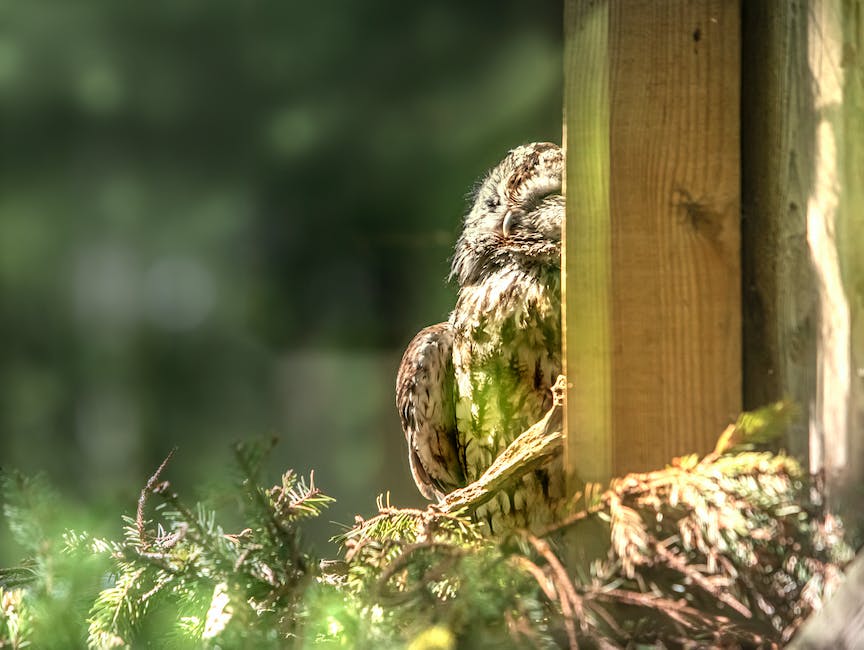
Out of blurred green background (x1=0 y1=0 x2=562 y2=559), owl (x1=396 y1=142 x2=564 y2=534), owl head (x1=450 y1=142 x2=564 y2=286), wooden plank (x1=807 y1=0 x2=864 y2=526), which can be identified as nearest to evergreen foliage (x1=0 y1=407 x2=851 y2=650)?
wooden plank (x1=807 y1=0 x2=864 y2=526)

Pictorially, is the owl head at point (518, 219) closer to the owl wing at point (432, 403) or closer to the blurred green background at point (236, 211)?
the owl wing at point (432, 403)

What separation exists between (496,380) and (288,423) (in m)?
1.38

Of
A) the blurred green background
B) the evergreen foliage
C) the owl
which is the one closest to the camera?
the evergreen foliage

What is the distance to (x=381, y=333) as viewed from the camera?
126 inches

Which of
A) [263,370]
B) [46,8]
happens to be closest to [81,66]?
[46,8]

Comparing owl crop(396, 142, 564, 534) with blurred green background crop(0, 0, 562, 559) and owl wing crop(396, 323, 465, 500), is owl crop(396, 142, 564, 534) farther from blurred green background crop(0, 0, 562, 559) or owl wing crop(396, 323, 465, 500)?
blurred green background crop(0, 0, 562, 559)

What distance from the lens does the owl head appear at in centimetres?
209

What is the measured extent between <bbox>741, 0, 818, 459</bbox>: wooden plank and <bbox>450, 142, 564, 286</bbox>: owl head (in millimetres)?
864

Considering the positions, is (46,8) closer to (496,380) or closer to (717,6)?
(496,380)

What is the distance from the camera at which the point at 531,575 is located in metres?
0.99

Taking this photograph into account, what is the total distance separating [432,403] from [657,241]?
1.09 m

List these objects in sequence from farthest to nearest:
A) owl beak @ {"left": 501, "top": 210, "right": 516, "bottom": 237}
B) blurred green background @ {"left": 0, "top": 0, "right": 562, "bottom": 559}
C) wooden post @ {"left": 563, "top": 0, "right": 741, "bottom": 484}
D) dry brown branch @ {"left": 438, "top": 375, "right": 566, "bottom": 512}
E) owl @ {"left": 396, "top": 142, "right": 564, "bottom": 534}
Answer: blurred green background @ {"left": 0, "top": 0, "right": 562, "bottom": 559} < owl beak @ {"left": 501, "top": 210, "right": 516, "bottom": 237} < owl @ {"left": 396, "top": 142, "right": 564, "bottom": 534} < dry brown branch @ {"left": 438, "top": 375, "right": 566, "bottom": 512} < wooden post @ {"left": 563, "top": 0, "right": 741, "bottom": 484}

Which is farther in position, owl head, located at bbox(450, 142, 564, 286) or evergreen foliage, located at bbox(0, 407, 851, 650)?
owl head, located at bbox(450, 142, 564, 286)

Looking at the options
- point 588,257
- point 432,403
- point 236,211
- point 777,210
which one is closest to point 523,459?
point 588,257
